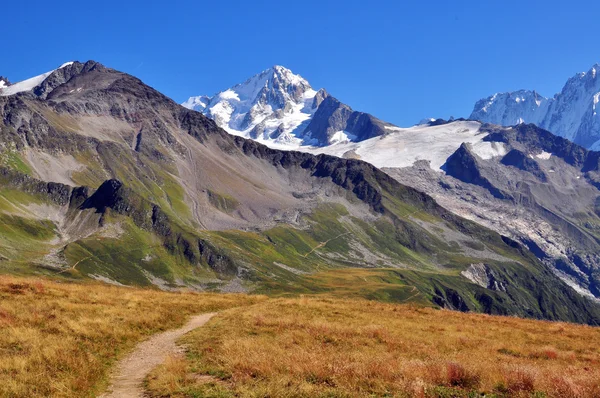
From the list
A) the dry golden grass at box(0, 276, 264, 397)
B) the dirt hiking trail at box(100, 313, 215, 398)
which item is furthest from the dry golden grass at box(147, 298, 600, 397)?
the dry golden grass at box(0, 276, 264, 397)

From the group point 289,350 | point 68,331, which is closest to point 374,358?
point 289,350

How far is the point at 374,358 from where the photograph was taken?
74.7 ft

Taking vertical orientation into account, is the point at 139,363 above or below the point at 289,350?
below

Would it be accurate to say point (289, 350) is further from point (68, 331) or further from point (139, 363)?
point (68, 331)

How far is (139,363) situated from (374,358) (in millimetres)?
11083

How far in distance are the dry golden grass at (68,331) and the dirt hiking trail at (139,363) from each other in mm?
554

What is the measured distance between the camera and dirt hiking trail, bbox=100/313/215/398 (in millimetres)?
20481

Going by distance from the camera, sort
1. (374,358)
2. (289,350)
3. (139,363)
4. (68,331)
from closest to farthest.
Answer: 1. (374,358)
2. (139,363)
3. (289,350)
4. (68,331)

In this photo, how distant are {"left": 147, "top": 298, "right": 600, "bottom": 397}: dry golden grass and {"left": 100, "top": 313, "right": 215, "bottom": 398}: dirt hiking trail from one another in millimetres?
848

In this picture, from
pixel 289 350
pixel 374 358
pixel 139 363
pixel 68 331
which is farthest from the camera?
pixel 68 331

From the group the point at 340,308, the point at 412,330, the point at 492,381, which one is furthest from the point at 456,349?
the point at 340,308

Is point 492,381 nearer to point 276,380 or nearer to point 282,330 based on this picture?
point 276,380

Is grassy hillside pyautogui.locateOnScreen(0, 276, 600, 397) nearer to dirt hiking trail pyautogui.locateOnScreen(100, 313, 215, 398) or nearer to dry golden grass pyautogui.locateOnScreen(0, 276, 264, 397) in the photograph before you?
dry golden grass pyautogui.locateOnScreen(0, 276, 264, 397)

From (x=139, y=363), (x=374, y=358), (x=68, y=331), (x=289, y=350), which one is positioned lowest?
(x=139, y=363)
